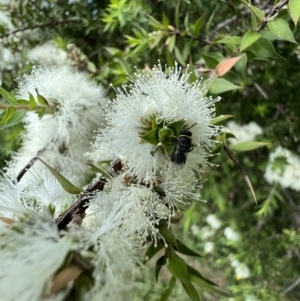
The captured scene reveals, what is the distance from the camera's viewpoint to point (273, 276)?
1038mm

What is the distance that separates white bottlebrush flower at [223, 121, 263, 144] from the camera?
3.08 feet

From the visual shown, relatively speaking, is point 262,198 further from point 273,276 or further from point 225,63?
point 225,63

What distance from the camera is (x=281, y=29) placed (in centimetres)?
51

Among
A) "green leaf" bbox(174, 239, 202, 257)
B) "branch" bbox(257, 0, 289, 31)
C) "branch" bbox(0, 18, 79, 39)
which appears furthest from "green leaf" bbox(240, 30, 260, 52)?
"branch" bbox(0, 18, 79, 39)

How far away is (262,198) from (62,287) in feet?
2.53

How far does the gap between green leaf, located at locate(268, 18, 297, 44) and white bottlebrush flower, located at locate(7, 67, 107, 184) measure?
1.24ft

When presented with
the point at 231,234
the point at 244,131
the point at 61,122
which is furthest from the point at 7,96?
the point at 231,234

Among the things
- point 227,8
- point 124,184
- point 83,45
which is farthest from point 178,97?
point 83,45

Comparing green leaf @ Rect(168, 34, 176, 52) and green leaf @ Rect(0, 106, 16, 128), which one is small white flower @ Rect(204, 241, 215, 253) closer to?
green leaf @ Rect(168, 34, 176, 52)

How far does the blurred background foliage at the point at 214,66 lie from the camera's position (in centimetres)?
79

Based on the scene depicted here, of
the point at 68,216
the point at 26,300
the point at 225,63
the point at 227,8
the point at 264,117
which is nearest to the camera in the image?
the point at 26,300

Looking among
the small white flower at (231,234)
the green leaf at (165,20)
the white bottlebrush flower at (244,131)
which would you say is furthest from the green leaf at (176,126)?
the small white flower at (231,234)

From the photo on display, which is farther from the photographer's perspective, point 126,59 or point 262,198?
point 262,198

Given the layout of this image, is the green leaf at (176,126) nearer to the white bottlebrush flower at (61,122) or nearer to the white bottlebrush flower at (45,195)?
the white bottlebrush flower at (45,195)
